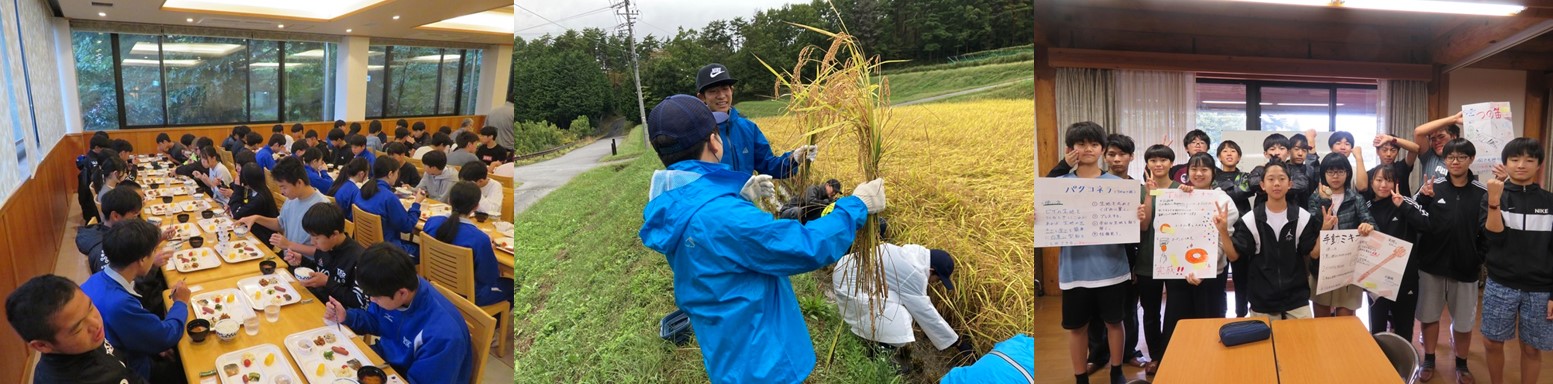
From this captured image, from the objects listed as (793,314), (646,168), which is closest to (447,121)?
(646,168)

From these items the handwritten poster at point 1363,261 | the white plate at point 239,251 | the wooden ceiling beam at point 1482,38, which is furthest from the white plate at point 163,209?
the wooden ceiling beam at point 1482,38

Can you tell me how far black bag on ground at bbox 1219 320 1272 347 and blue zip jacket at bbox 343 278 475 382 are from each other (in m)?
2.31

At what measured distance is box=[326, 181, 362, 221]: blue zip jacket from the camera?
11.3 feet

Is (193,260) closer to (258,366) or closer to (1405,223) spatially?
(258,366)

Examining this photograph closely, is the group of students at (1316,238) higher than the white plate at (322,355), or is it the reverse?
the group of students at (1316,238)

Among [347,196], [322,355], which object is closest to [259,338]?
[322,355]

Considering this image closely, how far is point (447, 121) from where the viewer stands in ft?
10.5

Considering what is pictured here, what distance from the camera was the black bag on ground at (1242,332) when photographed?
1893 millimetres

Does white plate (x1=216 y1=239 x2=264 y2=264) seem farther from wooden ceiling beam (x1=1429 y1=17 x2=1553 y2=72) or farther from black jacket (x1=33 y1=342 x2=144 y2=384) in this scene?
wooden ceiling beam (x1=1429 y1=17 x2=1553 y2=72)

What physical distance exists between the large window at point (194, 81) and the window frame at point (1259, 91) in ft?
11.7

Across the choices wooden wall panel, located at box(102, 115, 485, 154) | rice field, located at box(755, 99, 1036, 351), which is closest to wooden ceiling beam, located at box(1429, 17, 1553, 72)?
rice field, located at box(755, 99, 1036, 351)

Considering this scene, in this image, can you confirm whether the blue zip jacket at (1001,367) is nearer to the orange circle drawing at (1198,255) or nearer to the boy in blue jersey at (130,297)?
the orange circle drawing at (1198,255)

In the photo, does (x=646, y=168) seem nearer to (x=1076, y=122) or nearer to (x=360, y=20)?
(x=1076, y=122)

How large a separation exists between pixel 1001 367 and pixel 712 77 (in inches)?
43.8
